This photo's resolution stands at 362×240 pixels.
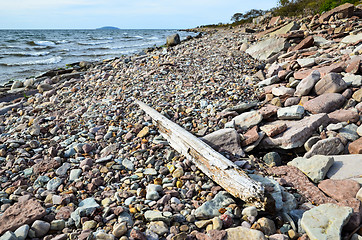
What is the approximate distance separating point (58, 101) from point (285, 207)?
649cm

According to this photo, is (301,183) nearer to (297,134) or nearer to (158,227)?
(297,134)

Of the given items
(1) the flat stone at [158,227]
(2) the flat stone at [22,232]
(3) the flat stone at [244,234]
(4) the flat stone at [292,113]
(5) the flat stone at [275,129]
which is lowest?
(2) the flat stone at [22,232]

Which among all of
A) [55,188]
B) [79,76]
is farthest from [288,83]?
[79,76]

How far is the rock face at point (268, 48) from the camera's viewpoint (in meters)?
8.62

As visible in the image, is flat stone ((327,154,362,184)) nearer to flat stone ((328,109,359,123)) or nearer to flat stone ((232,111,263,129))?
flat stone ((328,109,359,123))

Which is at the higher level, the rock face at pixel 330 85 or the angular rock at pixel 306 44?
the angular rock at pixel 306 44

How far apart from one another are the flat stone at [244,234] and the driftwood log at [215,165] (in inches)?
11.2

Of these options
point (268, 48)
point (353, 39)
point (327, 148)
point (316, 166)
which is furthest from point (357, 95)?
point (268, 48)

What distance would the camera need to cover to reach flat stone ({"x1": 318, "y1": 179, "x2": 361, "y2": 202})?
9.22ft

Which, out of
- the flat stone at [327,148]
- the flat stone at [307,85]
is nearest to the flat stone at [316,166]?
the flat stone at [327,148]

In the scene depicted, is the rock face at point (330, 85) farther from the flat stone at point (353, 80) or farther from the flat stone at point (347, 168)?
the flat stone at point (347, 168)

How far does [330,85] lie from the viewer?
4879mm

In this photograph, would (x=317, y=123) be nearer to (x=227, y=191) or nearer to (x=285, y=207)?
(x=285, y=207)

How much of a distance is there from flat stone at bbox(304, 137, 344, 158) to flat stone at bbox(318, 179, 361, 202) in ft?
2.09
